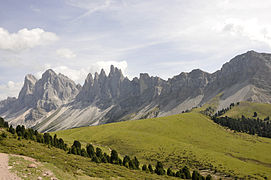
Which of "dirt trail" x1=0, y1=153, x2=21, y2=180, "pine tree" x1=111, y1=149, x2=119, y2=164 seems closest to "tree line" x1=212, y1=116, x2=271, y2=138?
"pine tree" x1=111, y1=149, x2=119, y2=164

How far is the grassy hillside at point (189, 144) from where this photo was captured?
83.8 m

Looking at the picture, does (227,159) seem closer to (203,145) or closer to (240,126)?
(203,145)

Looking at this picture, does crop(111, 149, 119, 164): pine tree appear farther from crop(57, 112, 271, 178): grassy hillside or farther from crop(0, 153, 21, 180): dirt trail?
crop(0, 153, 21, 180): dirt trail

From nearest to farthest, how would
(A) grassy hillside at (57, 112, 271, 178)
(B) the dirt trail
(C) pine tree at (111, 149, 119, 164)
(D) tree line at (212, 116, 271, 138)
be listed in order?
(B) the dirt trail
(C) pine tree at (111, 149, 119, 164)
(A) grassy hillside at (57, 112, 271, 178)
(D) tree line at (212, 116, 271, 138)

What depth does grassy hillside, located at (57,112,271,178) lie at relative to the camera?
83750 millimetres

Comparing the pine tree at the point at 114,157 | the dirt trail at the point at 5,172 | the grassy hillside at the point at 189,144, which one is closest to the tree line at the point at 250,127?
the grassy hillside at the point at 189,144

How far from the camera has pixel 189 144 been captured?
109 meters

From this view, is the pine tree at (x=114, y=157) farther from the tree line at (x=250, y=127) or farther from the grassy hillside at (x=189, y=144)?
the tree line at (x=250, y=127)

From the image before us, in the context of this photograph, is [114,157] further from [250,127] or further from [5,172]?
[250,127]

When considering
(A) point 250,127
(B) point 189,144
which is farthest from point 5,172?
(A) point 250,127

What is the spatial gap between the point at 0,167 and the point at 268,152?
12548 centimetres

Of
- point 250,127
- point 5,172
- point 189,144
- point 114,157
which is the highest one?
point 5,172

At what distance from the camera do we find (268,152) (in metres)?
108

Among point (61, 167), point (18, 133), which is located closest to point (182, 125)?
point (18, 133)
